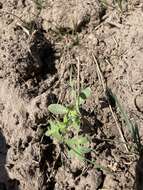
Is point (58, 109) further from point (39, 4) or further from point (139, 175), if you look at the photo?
point (39, 4)

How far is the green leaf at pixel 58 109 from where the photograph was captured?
7.39ft

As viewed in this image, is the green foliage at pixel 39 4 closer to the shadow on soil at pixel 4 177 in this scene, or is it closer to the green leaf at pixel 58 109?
the green leaf at pixel 58 109

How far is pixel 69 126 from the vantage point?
7.54 feet

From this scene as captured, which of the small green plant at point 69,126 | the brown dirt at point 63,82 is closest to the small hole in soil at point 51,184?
the brown dirt at point 63,82

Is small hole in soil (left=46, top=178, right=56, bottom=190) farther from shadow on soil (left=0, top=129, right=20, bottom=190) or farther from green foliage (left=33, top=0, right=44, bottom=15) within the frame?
green foliage (left=33, top=0, right=44, bottom=15)

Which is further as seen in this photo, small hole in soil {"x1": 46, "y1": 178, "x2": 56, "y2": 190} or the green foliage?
the green foliage

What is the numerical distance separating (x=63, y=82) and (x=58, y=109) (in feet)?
0.72

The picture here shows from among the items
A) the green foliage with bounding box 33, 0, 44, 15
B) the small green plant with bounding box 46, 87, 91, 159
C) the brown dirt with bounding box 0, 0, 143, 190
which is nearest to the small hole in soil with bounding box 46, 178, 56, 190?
the brown dirt with bounding box 0, 0, 143, 190

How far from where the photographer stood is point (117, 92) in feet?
7.64

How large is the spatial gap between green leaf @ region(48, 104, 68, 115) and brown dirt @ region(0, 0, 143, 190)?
7cm

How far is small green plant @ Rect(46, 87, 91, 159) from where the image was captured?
7.29 ft

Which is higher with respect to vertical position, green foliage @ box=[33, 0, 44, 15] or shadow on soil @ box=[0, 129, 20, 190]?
green foliage @ box=[33, 0, 44, 15]

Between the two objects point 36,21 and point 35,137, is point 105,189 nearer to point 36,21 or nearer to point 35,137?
point 35,137

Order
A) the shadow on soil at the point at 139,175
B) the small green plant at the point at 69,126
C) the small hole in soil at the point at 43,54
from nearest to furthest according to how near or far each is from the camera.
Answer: the shadow on soil at the point at 139,175
the small green plant at the point at 69,126
the small hole in soil at the point at 43,54
